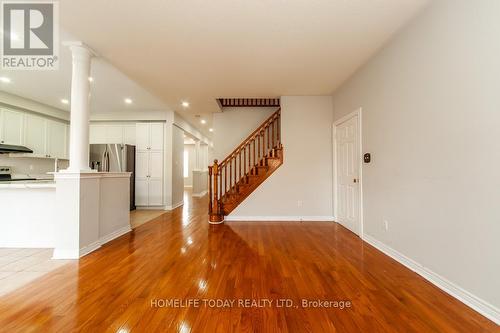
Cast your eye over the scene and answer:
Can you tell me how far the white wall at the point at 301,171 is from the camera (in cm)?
472

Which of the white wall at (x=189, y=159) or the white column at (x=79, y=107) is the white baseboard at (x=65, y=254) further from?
the white wall at (x=189, y=159)

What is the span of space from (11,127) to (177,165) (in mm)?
3576

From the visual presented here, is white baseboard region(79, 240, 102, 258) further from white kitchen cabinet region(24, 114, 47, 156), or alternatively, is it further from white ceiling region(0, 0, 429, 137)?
white kitchen cabinet region(24, 114, 47, 156)

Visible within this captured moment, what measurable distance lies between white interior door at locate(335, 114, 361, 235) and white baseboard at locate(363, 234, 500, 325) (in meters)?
0.98

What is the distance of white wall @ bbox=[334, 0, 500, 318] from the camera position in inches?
63.5

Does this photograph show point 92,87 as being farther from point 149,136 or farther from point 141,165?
point 141,165

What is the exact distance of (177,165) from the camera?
21.4 feet

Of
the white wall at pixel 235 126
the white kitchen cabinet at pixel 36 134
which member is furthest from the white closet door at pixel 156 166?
the white kitchen cabinet at pixel 36 134

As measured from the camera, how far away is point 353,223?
3.79 meters

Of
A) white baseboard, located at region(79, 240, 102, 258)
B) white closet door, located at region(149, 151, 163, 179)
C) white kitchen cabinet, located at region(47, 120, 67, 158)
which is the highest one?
white kitchen cabinet, located at region(47, 120, 67, 158)

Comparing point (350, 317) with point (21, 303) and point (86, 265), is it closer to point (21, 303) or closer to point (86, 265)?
point (21, 303)

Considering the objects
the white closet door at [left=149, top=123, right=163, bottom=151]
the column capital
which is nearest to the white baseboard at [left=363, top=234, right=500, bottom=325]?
the column capital

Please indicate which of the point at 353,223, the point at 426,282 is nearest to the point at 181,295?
the point at 426,282

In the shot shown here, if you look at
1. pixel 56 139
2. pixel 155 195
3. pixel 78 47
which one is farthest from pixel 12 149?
pixel 78 47
